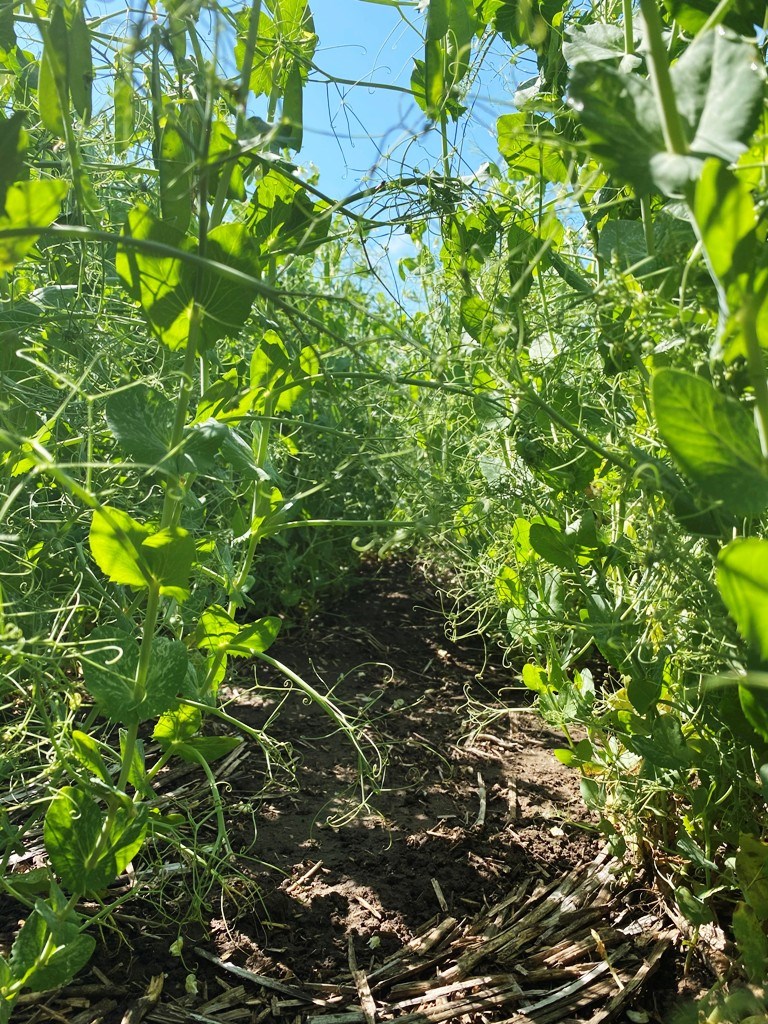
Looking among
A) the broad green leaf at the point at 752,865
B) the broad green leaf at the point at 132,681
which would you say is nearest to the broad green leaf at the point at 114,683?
the broad green leaf at the point at 132,681

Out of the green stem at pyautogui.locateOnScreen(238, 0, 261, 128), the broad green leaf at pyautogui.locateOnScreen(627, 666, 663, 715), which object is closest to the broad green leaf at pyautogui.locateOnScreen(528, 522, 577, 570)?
the broad green leaf at pyautogui.locateOnScreen(627, 666, 663, 715)

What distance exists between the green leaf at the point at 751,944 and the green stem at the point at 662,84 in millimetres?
642

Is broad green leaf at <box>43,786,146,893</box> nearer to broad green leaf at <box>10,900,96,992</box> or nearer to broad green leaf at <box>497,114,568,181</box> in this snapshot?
broad green leaf at <box>10,900,96,992</box>

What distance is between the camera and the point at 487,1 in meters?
1.03

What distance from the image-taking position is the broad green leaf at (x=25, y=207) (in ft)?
2.05

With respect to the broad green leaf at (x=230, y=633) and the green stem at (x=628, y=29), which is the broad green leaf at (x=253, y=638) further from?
the green stem at (x=628, y=29)

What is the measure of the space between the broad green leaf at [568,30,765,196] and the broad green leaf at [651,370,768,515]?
109 millimetres

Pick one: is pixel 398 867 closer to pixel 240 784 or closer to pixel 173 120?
pixel 240 784

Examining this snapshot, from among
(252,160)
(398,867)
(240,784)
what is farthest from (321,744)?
(252,160)

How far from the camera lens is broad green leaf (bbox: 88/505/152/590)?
2.27 feet

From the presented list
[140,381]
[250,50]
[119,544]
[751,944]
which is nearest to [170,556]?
[119,544]

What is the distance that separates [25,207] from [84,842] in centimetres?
51

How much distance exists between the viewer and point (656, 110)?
495 millimetres

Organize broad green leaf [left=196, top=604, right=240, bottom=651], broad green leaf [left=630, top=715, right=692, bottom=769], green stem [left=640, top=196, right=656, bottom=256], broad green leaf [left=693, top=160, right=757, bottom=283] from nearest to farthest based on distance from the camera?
broad green leaf [left=693, top=160, right=757, bottom=283]
green stem [left=640, top=196, right=656, bottom=256]
broad green leaf [left=630, top=715, right=692, bottom=769]
broad green leaf [left=196, top=604, right=240, bottom=651]
